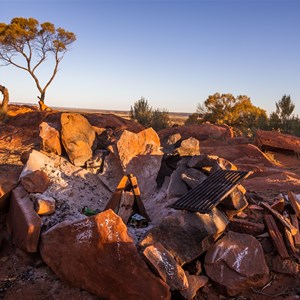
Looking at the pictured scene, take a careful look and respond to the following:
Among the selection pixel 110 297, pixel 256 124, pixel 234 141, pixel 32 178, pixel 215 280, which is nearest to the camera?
pixel 110 297

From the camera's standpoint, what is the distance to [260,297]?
3.50 m

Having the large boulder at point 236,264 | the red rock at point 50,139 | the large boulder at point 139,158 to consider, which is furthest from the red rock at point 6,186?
the large boulder at point 236,264

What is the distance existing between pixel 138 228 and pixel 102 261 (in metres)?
0.98

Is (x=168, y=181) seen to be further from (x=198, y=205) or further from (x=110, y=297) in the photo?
(x=110, y=297)

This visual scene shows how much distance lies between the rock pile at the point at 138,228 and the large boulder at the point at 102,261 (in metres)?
0.01

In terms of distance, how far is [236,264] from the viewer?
12.1 ft

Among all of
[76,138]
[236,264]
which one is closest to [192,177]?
[236,264]

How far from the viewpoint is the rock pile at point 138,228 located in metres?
3.43

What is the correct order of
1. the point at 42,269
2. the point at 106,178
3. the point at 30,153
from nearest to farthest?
the point at 42,269 → the point at 30,153 → the point at 106,178

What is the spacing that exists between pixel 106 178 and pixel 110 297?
2.49m

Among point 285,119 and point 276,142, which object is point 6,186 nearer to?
point 276,142

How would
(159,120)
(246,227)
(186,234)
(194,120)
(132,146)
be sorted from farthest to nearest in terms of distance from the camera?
(194,120)
(159,120)
(132,146)
(246,227)
(186,234)

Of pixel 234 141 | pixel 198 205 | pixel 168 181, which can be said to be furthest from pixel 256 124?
pixel 198 205

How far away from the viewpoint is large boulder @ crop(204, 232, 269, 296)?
3.58 m
